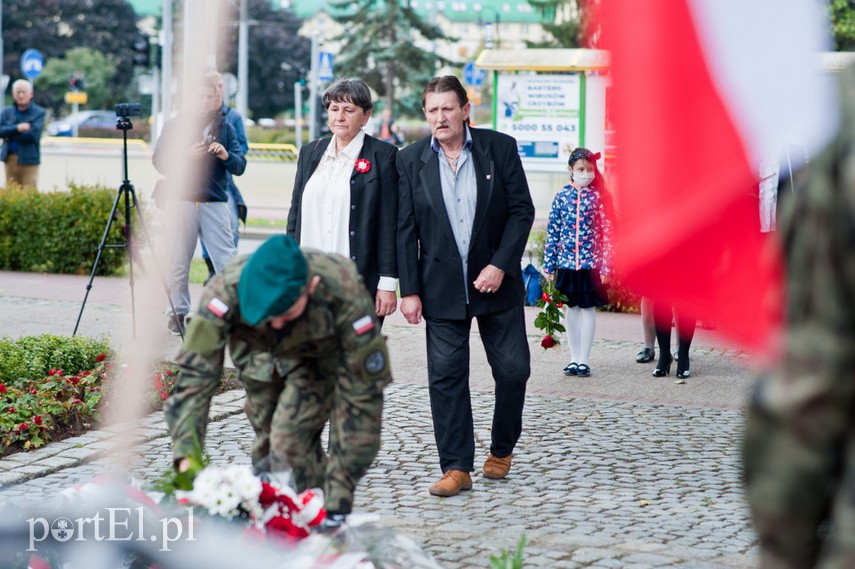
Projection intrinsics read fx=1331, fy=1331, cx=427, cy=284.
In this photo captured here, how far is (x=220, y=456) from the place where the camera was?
23.4 ft

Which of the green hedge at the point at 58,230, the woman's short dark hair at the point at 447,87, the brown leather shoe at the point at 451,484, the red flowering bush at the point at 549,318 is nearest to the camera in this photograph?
the brown leather shoe at the point at 451,484

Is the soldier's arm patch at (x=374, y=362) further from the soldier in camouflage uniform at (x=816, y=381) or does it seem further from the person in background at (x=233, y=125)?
the person in background at (x=233, y=125)

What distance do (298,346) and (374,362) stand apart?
26 cm

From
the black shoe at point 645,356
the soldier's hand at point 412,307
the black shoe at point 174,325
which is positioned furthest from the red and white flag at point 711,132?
the black shoe at point 174,325

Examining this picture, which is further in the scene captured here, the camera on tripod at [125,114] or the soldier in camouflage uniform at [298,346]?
the camera on tripod at [125,114]

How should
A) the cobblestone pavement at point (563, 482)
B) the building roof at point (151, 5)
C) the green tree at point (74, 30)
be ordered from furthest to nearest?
the green tree at point (74, 30), the building roof at point (151, 5), the cobblestone pavement at point (563, 482)

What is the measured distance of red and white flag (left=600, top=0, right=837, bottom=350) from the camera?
258cm

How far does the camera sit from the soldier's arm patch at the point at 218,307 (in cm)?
421

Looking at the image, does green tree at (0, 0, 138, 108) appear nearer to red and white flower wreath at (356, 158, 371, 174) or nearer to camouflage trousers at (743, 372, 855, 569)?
red and white flower wreath at (356, 158, 371, 174)

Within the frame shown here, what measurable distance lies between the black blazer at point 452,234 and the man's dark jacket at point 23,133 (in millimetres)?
13052

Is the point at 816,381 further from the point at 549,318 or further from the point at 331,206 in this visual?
the point at 549,318

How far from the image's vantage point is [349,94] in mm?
6543

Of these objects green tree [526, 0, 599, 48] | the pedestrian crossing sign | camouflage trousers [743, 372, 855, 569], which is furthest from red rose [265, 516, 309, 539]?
green tree [526, 0, 599, 48]

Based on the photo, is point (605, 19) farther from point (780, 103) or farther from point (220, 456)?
point (220, 456)
